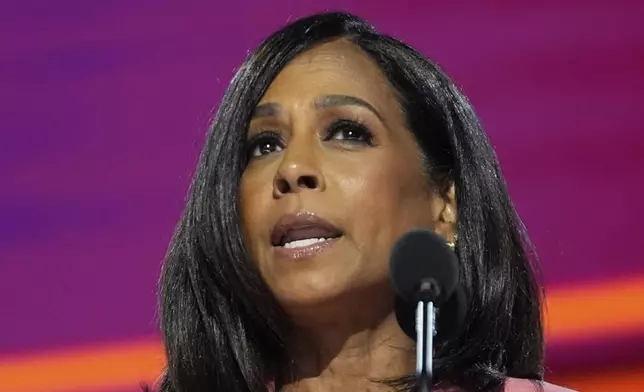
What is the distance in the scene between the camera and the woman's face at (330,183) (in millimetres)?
1770

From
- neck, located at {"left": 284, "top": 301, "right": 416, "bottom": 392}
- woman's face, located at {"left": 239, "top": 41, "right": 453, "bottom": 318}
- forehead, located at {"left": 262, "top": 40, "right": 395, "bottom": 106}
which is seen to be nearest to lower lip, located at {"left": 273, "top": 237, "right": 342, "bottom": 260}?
woman's face, located at {"left": 239, "top": 41, "right": 453, "bottom": 318}

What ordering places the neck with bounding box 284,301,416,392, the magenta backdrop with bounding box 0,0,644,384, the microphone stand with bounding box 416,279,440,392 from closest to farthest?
the microphone stand with bounding box 416,279,440,392 → the neck with bounding box 284,301,416,392 → the magenta backdrop with bounding box 0,0,644,384

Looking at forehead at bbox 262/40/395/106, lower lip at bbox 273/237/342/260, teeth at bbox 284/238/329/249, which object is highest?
forehead at bbox 262/40/395/106

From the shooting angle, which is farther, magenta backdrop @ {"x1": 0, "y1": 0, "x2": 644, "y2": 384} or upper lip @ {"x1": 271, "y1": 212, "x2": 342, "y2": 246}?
magenta backdrop @ {"x1": 0, "y1": 0, "x2": 644, "y2": 384}

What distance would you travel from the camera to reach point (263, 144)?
191 centimetres

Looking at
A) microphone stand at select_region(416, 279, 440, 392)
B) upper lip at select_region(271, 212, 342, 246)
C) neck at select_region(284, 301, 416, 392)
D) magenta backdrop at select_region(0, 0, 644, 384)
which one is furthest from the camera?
magenta backdrop at select_region(0, 0, 644, 384)

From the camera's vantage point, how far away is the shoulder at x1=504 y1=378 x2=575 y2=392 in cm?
182

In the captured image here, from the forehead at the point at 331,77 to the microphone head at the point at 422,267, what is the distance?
47 cm

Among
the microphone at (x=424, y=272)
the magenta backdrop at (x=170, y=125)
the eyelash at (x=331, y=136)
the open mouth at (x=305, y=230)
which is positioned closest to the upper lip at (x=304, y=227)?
the open mouth at (x=305, y=230)

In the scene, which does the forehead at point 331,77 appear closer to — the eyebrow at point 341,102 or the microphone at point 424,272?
the eyebrow at point 341,102

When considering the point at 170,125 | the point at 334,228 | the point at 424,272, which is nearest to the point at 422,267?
the point at 424,272

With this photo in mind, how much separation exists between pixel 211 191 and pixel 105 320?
494 mm

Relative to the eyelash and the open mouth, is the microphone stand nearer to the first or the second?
the open mouth

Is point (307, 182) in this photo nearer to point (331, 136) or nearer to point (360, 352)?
point (331, 136)
